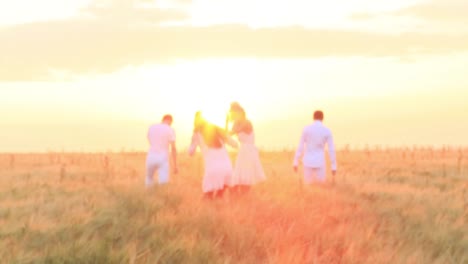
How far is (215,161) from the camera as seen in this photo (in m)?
13.6

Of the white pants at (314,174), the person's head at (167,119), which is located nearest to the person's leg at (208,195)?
the person's head at (167,119)

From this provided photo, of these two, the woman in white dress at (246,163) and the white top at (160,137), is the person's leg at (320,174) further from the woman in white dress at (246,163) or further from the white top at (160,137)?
the white top at (160,137)

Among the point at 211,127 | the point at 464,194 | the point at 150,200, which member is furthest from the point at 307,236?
the point at 464,194

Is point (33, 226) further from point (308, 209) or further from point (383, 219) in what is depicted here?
point (383, 219)

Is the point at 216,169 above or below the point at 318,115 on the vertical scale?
below

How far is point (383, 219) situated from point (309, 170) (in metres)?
5.04

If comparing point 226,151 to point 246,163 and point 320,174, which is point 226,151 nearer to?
point 246,163

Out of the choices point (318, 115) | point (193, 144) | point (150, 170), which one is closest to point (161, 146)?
point (150, 170)

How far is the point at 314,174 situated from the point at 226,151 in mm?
3994

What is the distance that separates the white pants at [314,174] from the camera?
→ 1700 cm

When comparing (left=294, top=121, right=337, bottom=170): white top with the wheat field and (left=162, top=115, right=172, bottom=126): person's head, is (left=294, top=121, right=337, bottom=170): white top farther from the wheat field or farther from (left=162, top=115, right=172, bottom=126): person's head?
(left=162, top=115, right=172, bottom=126): person's head

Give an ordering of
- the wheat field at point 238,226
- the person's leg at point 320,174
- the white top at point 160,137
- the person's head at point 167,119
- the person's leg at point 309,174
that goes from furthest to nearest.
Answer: the person's leg at point 309,174
the person's leg at point 320,174
the person's head at point 167,119
the white top at point 160,137
the wheat field at point 238,226

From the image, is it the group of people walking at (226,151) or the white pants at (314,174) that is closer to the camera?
the group of people walking at (226,151)

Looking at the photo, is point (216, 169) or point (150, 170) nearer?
point (216, 169)
